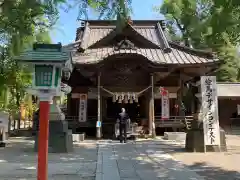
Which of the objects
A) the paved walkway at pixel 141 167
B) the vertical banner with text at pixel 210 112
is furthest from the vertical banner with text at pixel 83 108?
the vertical banner with text at pixel 210 112

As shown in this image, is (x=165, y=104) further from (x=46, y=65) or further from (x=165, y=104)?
(x=46, y=65)

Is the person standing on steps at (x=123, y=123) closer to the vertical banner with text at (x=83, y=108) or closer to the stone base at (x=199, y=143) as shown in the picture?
the vertical banner with text at (x=83, y=108)

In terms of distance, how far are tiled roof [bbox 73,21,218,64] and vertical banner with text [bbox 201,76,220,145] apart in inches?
240

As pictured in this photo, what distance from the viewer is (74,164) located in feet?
30.1

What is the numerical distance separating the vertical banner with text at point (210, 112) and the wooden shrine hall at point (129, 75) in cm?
603

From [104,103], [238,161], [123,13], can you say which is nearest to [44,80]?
[123,13]

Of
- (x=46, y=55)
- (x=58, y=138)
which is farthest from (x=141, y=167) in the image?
(x=46, y=55)

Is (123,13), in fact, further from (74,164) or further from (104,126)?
(104,126)

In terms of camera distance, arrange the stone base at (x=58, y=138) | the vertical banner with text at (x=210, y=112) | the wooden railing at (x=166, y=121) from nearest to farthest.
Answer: the vertical banner with text at (x=210, y=112) → the stone base at (x=58, y=138) → the wooden railing at (x=166, y=121)

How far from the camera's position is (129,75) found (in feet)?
63.8

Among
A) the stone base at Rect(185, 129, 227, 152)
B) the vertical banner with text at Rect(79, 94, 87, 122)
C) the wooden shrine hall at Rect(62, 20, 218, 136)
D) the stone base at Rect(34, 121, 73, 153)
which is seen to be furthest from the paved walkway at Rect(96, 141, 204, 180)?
the vertical banner with text at Rect(79, 94, 87, 122)

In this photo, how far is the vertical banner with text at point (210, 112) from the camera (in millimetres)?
11555

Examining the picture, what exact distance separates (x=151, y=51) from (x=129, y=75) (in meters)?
2.31

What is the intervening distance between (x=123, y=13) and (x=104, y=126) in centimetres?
1337
